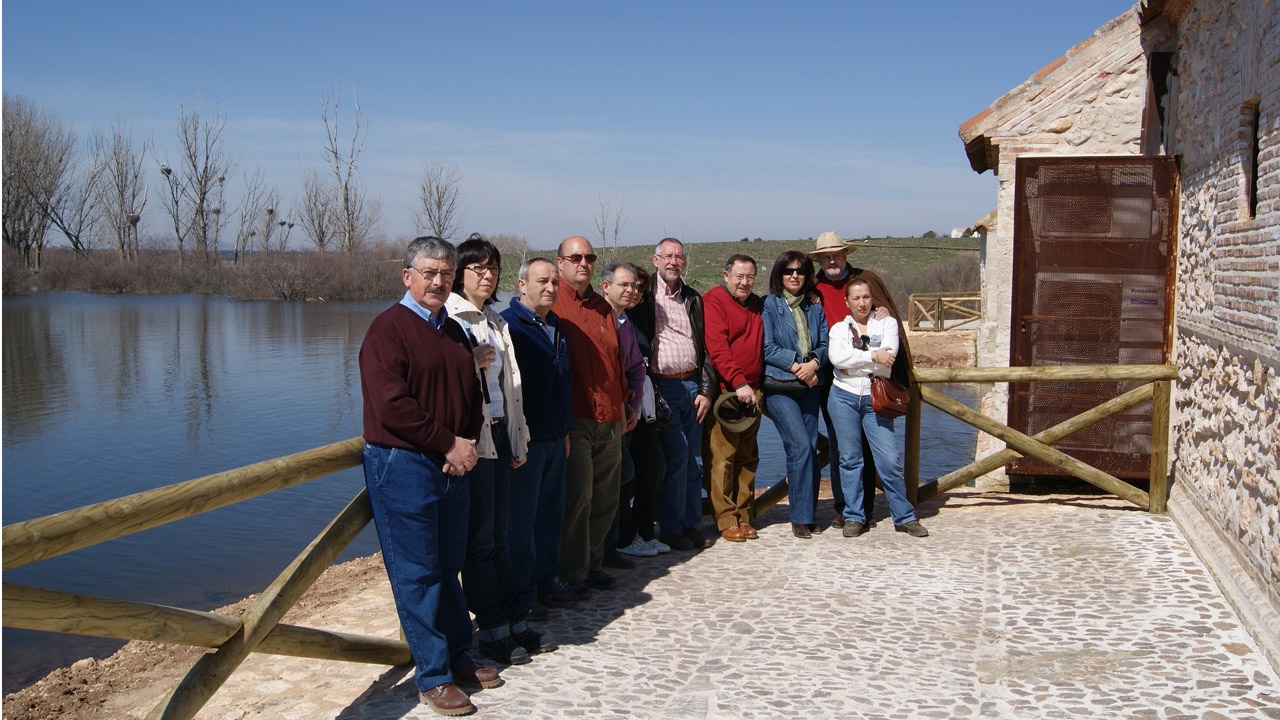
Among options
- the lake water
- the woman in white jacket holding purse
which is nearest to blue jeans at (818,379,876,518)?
the woman in white jacket holding purse

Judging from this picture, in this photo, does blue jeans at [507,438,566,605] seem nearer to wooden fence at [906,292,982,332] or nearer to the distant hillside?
the distant hillside

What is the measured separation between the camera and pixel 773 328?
6512 mm

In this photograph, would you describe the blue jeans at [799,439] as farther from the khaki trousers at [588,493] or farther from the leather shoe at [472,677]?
the leather shoe at [472,677]

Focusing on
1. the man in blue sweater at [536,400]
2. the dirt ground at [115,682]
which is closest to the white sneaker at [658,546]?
the man in blue sweater at [536,400]

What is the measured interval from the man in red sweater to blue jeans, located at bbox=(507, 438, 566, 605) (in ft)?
5.47

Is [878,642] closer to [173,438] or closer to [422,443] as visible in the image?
[422,443]

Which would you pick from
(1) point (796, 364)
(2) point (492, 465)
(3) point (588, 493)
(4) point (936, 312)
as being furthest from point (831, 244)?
(4) point (936, 312)

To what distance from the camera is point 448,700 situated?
394 centimetres

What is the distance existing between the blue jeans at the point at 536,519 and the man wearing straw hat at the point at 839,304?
245 cm

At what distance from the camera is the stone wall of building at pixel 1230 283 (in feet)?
16.3

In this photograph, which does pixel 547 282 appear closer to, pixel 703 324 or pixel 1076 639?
pixel 703 324

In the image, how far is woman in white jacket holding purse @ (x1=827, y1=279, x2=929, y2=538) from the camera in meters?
6.46

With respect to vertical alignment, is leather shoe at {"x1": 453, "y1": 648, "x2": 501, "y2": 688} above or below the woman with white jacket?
below

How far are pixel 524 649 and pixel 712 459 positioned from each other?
8.08ft
